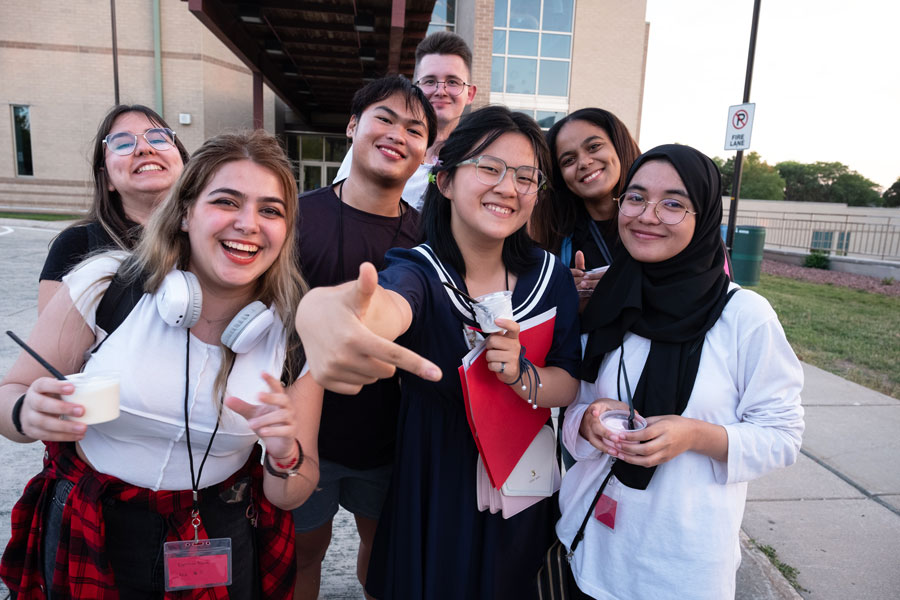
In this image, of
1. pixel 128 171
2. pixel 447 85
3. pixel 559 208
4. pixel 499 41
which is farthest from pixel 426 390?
pixel 499 41

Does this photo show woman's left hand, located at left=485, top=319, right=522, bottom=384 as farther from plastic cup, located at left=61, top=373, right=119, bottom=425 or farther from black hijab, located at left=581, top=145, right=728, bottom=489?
plastic cup, located at left=61, top=373, right=119, bottom=425

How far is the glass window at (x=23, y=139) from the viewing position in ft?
68.9

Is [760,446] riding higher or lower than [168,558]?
higher

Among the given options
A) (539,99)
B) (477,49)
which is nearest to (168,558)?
(477,49)

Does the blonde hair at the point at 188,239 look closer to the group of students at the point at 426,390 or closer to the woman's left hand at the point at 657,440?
the group of students at the point at 426,390

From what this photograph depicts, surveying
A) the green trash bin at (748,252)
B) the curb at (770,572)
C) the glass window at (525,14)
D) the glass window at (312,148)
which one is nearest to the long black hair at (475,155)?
the curb at (770,572)

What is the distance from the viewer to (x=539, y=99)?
70.5ft

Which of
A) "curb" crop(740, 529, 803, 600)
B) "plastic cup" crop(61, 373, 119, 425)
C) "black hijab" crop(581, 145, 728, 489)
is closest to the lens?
"plastic cup" crop(61, 373, 119, 425)

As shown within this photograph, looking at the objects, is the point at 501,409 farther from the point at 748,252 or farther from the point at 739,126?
the point at 748,252

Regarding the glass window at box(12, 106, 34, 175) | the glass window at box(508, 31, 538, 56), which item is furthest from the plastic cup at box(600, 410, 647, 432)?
the glass window at box(12, 106, 34, 175)

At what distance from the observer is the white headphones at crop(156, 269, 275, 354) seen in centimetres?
165

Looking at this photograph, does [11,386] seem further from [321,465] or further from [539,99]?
[539,99]

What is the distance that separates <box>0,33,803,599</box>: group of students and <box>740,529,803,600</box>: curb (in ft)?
4.90

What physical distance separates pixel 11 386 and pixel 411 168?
1663 millimetres
